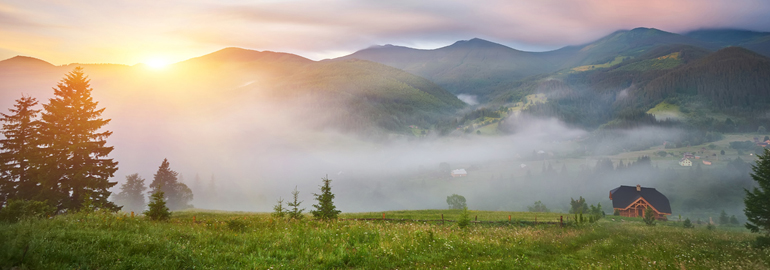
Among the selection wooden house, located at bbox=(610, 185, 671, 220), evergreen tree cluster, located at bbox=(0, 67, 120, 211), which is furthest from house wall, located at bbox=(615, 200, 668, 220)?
evergreen tree cluster, located at bbox=(0, 67, 120, 211)

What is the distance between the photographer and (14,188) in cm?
3064

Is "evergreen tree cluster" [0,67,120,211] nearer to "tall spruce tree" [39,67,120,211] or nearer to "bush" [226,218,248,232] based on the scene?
"tall spruce tree" [39,67,120,211]

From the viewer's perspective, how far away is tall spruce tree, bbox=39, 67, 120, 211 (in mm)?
31109

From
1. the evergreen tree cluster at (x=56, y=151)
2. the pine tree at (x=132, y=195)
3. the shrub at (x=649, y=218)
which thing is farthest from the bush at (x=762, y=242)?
the pine tree at (x=132, y=195)

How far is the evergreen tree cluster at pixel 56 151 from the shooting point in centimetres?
3048

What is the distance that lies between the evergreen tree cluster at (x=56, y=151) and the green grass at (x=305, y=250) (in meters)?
25.0

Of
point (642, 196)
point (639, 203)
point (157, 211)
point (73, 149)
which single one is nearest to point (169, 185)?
point (73, 149)

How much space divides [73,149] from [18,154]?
13.8 feet

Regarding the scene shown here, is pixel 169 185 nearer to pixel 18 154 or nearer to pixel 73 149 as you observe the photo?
pixel 18 154

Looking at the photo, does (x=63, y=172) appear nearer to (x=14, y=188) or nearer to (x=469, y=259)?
(x=14, y=188)

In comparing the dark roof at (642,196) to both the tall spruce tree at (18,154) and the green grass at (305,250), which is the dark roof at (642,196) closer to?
the green grass at (305,250)

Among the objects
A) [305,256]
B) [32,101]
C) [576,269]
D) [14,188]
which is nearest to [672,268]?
[576,269]

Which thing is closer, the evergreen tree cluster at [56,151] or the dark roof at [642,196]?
the evergreen tree cluster at [56,151]

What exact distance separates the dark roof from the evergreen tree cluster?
11292 cm
